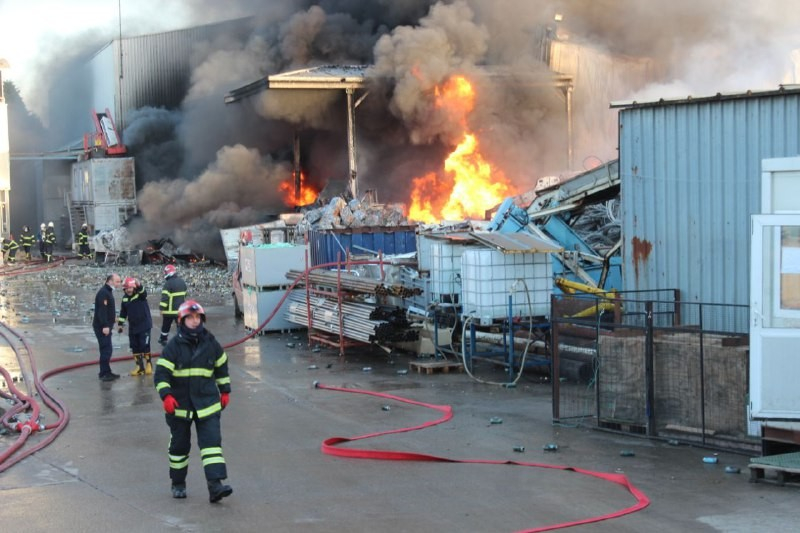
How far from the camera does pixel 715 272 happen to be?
11.3 m

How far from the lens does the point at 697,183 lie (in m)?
11.5

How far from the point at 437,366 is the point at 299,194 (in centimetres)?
2626

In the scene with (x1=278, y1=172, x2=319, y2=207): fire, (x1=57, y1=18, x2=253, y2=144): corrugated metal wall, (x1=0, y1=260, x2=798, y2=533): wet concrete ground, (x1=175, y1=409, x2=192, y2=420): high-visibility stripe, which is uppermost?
(x1=57, y1=18, x2=253, y2=144): corrugated metal wall

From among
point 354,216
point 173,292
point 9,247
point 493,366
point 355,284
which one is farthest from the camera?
point 9,247

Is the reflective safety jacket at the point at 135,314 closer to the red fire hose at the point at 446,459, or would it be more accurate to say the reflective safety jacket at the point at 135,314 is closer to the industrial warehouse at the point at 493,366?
the industrial warehouse at the point at 493,366

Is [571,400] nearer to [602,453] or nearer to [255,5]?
[602,453]

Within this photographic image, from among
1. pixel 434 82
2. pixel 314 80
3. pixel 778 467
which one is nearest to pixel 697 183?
pixel 778 467

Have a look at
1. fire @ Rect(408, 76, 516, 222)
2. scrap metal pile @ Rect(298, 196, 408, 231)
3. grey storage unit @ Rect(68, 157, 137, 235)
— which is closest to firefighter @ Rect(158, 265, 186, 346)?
scrap metal pile @ Rect(298, 196, 408, 231)

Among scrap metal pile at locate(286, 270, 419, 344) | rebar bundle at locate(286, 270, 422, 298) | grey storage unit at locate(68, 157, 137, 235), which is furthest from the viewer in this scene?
grey storage unit at locate(68, 157, 137, 235)

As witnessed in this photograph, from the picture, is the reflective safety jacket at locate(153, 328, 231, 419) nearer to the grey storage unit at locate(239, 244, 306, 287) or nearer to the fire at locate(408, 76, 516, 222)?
the grey storage unit at locate(239, 244, 306, 287)

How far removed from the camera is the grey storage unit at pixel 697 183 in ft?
35.6

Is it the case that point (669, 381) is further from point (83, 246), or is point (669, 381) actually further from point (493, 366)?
point (83, 246)

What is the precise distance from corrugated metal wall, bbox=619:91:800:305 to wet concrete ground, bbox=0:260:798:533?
6.90ft

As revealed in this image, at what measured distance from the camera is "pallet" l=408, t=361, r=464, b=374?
14.0 m
